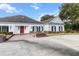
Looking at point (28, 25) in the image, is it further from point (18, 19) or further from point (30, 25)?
point (18, 19)

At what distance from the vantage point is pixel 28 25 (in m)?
5.47

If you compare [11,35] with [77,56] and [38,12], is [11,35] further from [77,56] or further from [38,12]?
[77,56]

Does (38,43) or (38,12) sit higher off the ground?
(38,12)

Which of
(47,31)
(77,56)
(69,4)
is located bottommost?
(77,56)

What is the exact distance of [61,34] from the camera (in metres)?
5.50

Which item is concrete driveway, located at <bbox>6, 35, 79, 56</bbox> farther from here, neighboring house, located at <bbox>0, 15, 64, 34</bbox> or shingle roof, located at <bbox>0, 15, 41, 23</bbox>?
shingle roof, located at <bbox>0, 15, 41, 23</bbox>

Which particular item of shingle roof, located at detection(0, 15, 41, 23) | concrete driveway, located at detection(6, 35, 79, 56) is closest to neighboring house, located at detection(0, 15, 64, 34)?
shingle roof, located at detection(0, 15, 41, 23)

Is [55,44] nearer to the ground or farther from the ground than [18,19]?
nearer to the ground

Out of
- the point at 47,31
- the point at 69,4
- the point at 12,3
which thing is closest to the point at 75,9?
the point at 69,4

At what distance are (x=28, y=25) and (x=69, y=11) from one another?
2.11 ft

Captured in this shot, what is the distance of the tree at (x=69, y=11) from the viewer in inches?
211

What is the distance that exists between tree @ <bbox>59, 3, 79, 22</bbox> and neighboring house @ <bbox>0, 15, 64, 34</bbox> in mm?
99

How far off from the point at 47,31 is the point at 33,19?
0.28 m

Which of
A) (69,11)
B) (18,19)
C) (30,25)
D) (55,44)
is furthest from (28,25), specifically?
(69,11)
